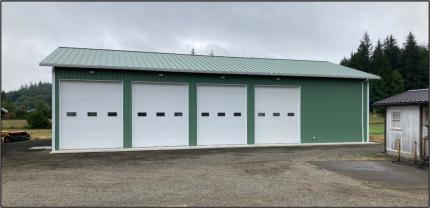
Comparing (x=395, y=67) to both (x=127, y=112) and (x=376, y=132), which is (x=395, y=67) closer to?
(x=376, y=132)

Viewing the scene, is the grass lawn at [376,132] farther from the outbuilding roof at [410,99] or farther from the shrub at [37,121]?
the shrub at [37,121]

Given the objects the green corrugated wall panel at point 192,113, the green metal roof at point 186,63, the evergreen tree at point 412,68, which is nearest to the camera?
the green metal roof at point 186,63

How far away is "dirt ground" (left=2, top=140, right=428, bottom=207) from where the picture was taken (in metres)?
6.31

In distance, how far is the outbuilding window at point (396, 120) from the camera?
39.5ft

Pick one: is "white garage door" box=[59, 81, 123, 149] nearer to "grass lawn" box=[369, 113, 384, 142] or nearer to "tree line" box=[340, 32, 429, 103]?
"grass lawn" box=[369, 113, 384, 142]

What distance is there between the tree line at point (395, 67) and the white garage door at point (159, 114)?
60861 millimetres

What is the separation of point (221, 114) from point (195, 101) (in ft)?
5.07

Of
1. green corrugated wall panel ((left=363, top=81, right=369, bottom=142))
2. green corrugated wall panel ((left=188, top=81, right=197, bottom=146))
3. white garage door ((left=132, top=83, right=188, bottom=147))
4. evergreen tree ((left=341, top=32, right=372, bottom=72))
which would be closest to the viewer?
white garage door ((left=132, top=83, right=188, bottom=147))

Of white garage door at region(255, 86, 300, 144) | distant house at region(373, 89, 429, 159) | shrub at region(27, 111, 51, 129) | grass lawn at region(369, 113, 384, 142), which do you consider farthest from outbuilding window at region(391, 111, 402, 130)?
shrub at region(27, 111, 51, 129)

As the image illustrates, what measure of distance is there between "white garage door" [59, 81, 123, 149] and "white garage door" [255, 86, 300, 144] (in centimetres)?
711

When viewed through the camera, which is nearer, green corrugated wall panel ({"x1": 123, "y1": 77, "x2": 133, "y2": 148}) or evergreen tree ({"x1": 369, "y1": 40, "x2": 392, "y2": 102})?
green corrugated wall panel ({"x1": 123, "y1": 77, "x2": 133, "y2": 148})

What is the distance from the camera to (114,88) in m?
16.1

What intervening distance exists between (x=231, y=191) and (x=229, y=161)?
462 centimetres

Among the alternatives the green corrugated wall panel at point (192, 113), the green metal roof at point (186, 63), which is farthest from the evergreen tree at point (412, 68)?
the green corrugated wall panel at point (192, 113)
